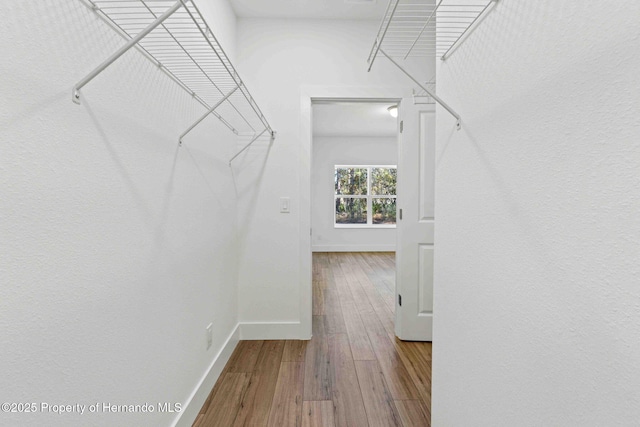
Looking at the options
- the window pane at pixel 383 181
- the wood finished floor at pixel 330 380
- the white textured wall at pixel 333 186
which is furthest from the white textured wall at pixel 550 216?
the window pane at pixel 383 181

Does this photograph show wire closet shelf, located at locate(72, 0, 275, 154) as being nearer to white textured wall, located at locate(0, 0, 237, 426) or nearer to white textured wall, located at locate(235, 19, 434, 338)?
white textured wall, located at locate(0, 0, 237, 426)

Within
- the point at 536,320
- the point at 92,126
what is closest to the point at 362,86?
the point at 92,126

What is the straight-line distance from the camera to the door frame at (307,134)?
2426 mm

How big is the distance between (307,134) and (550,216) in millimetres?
2007

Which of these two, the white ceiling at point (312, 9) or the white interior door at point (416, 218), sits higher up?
the white ceiling at point (312, 9)

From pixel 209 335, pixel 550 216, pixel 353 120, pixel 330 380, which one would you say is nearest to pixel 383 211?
pixel 353 120

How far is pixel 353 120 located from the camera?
538 centimetres

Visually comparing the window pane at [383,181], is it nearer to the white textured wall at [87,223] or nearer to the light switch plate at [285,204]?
the light switch plate at [285,204]

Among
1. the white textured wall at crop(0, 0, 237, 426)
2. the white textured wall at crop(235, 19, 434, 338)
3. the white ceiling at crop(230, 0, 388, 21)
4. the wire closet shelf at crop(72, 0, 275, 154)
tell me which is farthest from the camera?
the white textured wall at crop(235, 19, 434, 338)

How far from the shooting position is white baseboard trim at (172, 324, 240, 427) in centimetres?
145

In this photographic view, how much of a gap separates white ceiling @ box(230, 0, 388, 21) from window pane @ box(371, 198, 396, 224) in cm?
509

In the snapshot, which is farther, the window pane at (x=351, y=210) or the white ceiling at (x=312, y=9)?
the window pane at (x=351, y=210)

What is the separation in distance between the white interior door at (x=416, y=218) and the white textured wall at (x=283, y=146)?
1.09 feet

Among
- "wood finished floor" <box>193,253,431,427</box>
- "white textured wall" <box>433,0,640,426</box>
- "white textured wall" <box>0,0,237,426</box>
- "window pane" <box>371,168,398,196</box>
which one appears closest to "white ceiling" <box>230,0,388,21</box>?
"white textured wall" <box>0,0,237,426</box>
